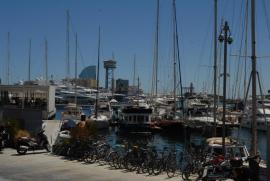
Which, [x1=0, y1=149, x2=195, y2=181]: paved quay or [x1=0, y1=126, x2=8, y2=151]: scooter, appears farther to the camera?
[x1=0, y1=126, x2=8, y2=151]: scooter

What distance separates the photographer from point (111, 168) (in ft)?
58.0

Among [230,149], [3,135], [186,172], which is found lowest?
[230,149]

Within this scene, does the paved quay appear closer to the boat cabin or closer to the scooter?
the scooter

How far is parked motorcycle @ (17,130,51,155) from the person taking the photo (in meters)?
21.2

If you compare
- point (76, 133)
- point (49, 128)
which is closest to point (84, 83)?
point (49, 128)

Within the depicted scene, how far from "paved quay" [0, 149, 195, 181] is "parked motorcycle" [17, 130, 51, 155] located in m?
0.96

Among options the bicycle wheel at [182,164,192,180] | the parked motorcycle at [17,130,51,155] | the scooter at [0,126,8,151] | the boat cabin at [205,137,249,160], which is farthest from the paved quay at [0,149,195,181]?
the boat cabin at [205,137,249,160]

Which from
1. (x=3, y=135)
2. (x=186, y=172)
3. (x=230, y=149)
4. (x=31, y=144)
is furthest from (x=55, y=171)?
(x=230, y=149)

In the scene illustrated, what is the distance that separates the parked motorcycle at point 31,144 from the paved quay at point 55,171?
3.14 feet

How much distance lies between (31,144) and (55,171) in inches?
215

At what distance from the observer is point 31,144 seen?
72.0 feet

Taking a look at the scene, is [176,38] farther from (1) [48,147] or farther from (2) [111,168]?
(2) [111,168]

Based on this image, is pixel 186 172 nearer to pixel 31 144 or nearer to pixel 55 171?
pixel 55 171

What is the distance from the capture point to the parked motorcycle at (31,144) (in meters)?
21.2
